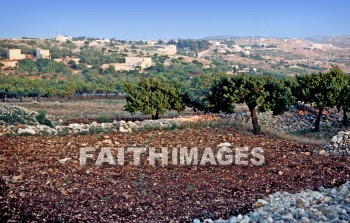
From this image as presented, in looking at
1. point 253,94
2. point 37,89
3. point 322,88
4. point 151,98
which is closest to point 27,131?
point 151,98

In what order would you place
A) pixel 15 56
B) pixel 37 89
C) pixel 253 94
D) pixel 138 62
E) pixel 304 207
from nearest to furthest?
1. pixel 304 207
2. pixel 253 94
3. pixel 37 89
4. pixel 15 56
5. pixel 138 62

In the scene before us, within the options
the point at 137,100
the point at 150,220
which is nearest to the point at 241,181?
the point at 150,220

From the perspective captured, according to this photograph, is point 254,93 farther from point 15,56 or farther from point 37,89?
point 15,56

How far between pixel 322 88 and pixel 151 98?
12863mm

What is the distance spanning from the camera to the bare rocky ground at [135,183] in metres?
10.0

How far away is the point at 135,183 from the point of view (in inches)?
480

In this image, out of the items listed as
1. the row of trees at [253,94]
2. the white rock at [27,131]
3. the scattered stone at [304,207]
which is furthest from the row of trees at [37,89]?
the scattered stone at [304,207]

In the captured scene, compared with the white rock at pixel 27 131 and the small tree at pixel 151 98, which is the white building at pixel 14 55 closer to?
the small tree at pixel 151 98

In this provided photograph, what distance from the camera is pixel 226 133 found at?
20250 millimetres

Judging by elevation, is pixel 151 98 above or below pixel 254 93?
below

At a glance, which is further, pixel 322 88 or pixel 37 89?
pixel 37 89

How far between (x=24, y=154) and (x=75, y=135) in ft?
13.5

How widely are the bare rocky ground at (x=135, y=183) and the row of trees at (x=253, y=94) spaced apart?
5105 mm

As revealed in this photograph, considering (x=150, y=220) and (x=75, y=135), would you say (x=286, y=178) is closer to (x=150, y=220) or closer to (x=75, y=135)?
(x=150, y=220)
